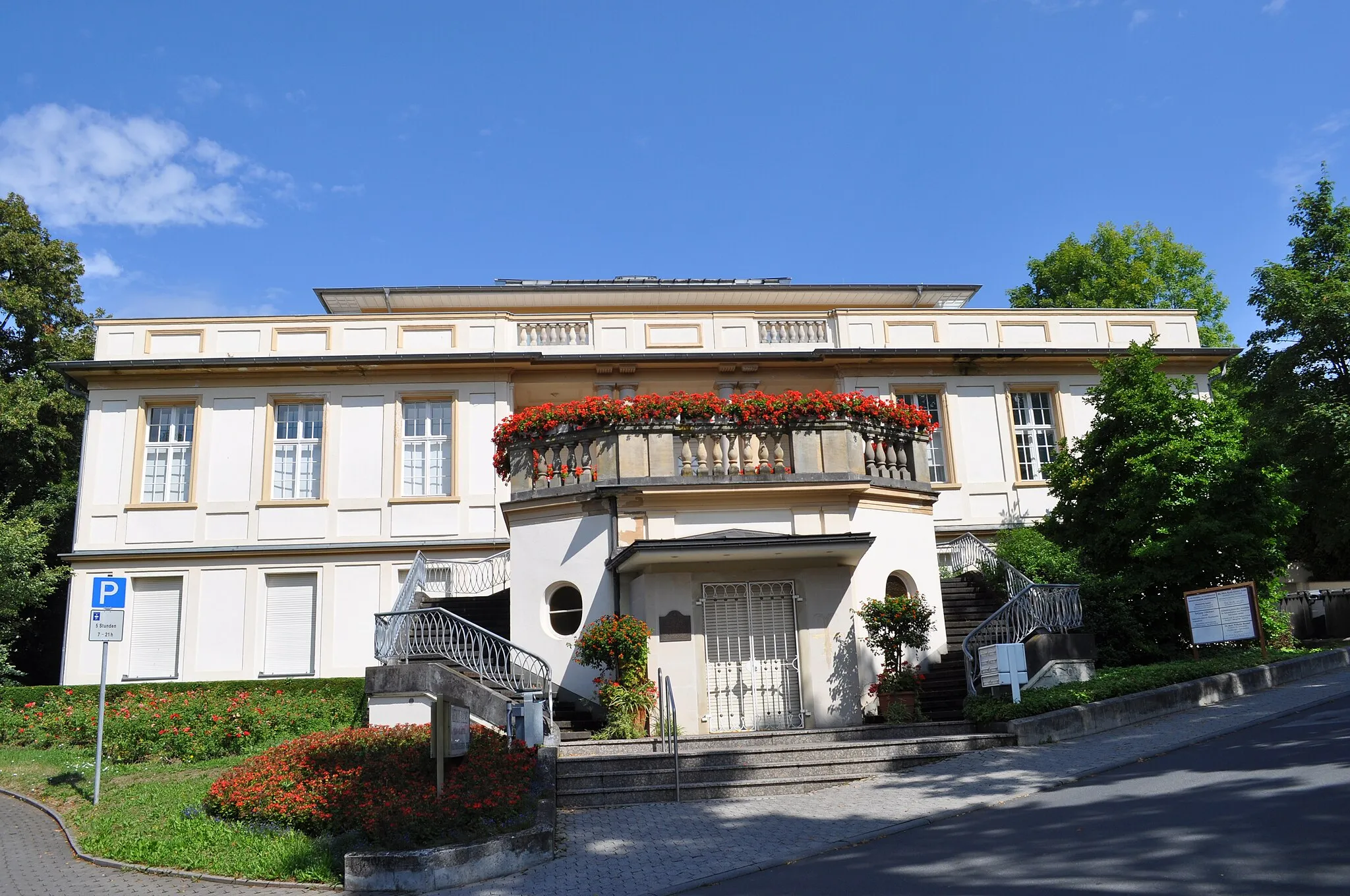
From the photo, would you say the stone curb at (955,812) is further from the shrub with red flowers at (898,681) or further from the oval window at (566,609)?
the oval window at (566,609)

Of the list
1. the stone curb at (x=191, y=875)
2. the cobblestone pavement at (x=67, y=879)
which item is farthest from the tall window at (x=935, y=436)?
the cobblestone pavement at (x=67, y=879)

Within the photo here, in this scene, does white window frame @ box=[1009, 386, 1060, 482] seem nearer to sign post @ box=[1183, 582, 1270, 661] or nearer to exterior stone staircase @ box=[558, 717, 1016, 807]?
sign post @ box=[1183, 582, 1270, 661]

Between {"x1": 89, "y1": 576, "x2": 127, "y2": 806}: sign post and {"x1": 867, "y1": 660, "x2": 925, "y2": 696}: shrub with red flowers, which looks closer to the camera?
{"x1": 89, "y1": 576, "x2": 127, "y2": 806}: sign post

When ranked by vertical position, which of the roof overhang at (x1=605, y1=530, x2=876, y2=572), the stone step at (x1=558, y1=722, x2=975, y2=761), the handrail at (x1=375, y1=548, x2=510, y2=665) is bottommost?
the stone step at (x1=558, y1=722, x2=975, y2=761)

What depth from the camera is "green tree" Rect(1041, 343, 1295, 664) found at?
17141mm

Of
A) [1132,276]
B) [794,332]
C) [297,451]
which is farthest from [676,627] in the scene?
[1132,276]

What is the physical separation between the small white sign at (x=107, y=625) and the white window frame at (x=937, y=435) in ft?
54.0

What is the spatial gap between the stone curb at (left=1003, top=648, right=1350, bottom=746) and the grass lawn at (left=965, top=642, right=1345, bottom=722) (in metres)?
0.17

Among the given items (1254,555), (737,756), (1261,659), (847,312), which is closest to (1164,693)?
(1261,659)

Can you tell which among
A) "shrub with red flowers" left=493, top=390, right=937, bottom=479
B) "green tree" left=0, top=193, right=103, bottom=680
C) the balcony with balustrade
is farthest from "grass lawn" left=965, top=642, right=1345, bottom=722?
"green tree" left=0, top=193, right=103, bottom=680

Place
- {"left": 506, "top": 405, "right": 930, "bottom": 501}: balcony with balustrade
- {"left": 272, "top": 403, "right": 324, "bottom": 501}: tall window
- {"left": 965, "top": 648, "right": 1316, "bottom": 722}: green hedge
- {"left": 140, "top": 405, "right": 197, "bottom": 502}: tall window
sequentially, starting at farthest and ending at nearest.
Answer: {"left": 272, "top": 403, "right": 324, "bottom": 501}: tall window, {"left": 140, "top": 405, "right": 197, "bottom": 502}: tall window, {"left": 506, "top": 405, "right": 930, "bottom": 501}: balcony with balustrade, {"left": 965, "top": 648, "right": 1316, "bottom": 722}: green hedge

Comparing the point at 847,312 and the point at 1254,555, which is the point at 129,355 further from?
the point at 1254,555

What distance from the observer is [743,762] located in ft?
37.9

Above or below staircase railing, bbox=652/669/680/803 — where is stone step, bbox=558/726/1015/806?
below
